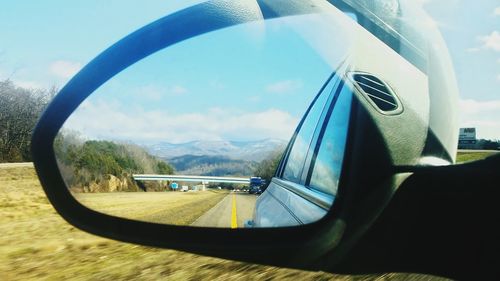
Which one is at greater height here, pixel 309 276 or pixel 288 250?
pixel 288 250

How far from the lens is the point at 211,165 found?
2.00m

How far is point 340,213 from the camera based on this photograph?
1.76m

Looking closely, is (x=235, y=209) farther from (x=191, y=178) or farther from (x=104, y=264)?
(x=104, y=264)

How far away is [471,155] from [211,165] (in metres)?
1.01

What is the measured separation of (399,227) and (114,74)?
124 centimetres

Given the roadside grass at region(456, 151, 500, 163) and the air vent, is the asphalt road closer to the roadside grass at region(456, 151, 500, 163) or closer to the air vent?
the air vent

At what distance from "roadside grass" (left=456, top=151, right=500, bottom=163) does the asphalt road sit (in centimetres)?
88

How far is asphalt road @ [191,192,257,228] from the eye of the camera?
202 cm

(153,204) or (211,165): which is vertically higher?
(211,165)

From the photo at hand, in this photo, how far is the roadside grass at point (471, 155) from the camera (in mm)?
1403

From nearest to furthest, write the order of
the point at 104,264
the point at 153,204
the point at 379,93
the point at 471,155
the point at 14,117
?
1. the point at 471,155
2. the point at 379,93
3. the point at 153,204
4. the point at 104,264
5. the point at 14,117

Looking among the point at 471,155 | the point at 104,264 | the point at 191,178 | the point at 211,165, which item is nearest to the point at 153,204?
the point at 191,178

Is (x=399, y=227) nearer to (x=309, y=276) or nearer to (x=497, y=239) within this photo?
(x=497, y=239)

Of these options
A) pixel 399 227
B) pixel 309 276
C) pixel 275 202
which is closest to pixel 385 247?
pixel 399 227
